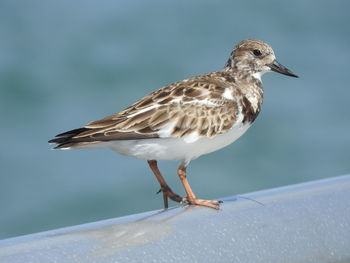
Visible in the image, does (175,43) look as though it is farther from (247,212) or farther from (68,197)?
(247,212)

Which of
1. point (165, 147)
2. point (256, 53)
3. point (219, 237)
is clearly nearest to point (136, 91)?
point (256, 53)

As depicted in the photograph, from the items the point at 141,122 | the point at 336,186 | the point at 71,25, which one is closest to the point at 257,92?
the point at 141,122

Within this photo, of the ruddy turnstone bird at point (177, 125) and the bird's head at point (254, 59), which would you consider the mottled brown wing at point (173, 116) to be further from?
the bird's head at point (254, 59)

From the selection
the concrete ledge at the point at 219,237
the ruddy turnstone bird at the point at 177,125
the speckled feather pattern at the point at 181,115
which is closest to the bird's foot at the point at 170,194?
the ruddy turnstone bird at the point at 177,125

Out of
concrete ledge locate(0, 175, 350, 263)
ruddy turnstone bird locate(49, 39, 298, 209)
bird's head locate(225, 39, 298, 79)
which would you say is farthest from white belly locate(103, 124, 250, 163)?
concrete ledge locate(0, 175, 350, 263)

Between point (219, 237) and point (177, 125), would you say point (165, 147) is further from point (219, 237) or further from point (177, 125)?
point (219, 237)

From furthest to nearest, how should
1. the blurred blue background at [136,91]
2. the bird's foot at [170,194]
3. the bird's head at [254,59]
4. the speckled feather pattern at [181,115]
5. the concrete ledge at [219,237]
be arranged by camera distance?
the blurred blue background at [136,91], the bird's head at [254,59], the bird's foot at [170,194], the speckled feather pattern at [181,115], the concrete ledge at [219,237]
